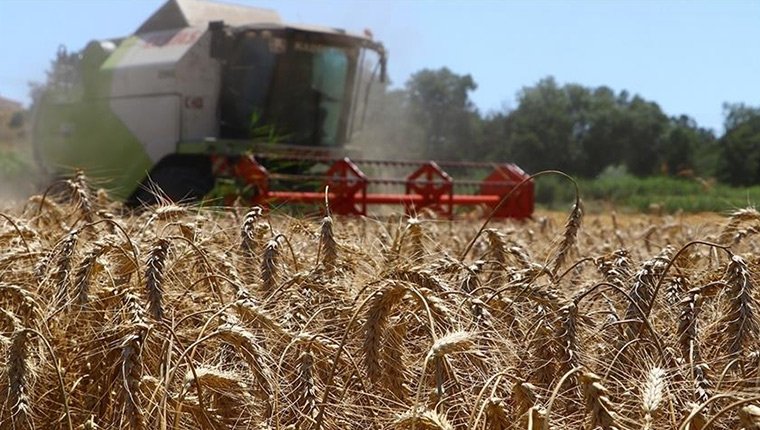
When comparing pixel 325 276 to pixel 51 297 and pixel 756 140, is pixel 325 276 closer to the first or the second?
pixel 51 297

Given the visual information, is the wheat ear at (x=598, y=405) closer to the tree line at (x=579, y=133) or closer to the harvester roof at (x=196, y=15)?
the harvester roof at (x=196, y=15)

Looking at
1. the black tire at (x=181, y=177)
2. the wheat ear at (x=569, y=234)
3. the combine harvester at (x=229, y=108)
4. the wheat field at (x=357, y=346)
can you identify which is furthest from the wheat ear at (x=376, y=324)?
the black tire at (x=181, y=177)

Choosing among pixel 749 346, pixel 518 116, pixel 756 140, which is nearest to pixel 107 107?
pixel 749 346

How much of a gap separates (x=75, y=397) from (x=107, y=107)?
12349 mm

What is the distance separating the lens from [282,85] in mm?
12906

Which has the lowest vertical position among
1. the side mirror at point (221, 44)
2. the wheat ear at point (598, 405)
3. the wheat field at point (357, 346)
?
the wheat field at point (357, 346)

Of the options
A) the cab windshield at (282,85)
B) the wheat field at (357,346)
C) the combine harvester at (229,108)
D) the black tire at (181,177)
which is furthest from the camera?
the cab windshield at (282,85)

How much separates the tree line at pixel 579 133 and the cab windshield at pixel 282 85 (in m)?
25.2

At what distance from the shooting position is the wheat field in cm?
182

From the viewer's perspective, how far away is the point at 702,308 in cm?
237

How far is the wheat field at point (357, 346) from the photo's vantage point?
1.82 meters

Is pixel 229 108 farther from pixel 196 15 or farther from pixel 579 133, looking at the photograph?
pixel 579 133

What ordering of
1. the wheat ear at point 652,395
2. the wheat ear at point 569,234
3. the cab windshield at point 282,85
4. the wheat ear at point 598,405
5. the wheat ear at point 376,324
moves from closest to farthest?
the wheat ear at point 598,405 < the wheat ear at point 652,395 < the wheat ear at point 376,324 < the wheat ear at point 569,234 < the cab windshield at point 282,85

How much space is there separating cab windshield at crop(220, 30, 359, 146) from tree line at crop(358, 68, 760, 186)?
994 inches
